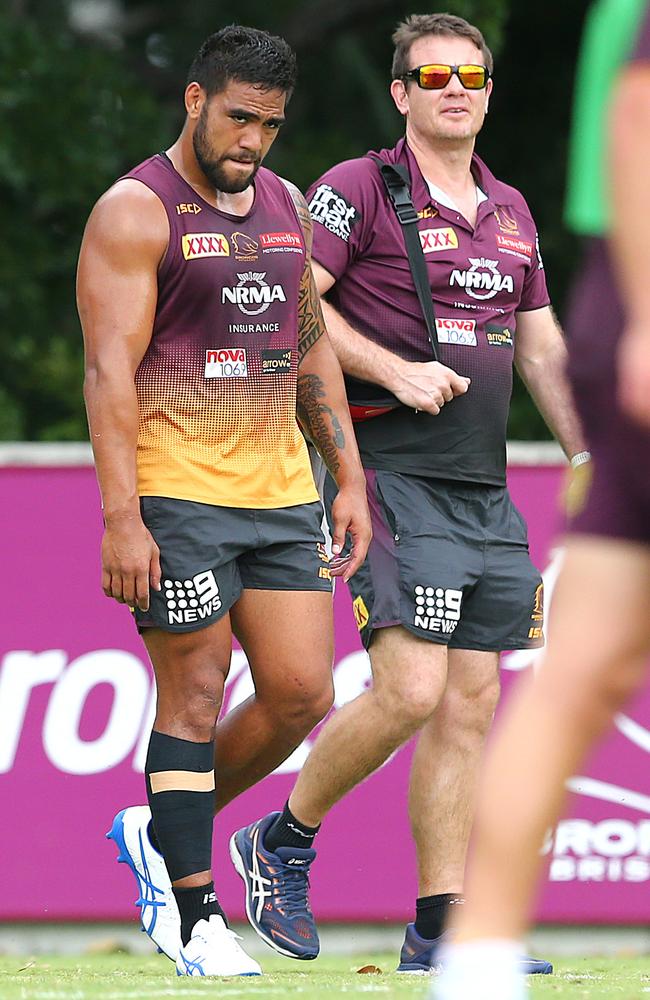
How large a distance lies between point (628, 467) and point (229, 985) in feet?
7.17

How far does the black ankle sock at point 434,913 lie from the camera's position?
5.00 m

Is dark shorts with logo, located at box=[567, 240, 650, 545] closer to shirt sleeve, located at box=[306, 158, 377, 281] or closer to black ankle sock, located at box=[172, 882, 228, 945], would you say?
→ black ankle sock, located at box=[172, 882, 228, 945]

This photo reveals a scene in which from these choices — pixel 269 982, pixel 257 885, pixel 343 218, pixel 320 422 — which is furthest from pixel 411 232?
pixel 269 982

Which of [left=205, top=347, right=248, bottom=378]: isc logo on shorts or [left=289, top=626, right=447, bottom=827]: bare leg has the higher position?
[left=205, top=347, right=248, bottom=378]: isc logo on shorts

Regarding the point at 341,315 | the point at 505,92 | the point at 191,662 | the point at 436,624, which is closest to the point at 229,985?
the point at 191,662

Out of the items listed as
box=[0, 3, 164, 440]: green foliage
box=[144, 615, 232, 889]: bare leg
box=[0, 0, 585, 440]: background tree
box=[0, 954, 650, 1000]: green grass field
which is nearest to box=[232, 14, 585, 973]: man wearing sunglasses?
box=[0, 954, 650, 1000]: green grass field

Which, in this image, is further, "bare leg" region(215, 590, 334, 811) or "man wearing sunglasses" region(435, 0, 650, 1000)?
"bare leg" region(215, 590, 334, 811)

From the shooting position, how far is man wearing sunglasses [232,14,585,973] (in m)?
5.07

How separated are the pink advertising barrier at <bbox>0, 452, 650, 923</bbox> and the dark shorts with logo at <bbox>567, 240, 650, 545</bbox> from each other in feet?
13.4

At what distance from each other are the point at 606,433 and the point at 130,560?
7.53 feet

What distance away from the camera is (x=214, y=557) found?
4.70 meters

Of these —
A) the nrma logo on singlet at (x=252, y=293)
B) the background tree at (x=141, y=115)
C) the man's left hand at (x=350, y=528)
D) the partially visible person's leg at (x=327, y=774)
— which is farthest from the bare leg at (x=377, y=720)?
the background tree at (x=141, y=115)

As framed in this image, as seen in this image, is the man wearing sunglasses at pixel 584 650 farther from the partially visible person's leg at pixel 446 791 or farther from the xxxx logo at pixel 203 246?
the partially visible person's leg at pixel 446 791

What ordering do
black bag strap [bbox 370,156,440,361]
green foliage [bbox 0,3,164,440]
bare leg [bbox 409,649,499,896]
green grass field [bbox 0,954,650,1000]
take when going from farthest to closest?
1. green foliage [bbox 0,3,164,440]
2. black bag strap [bbox 370,156,440,361]
3. bare leg [bbox 409,649,499,896]
4. green grass field [bbox 0,954,650,1000]
